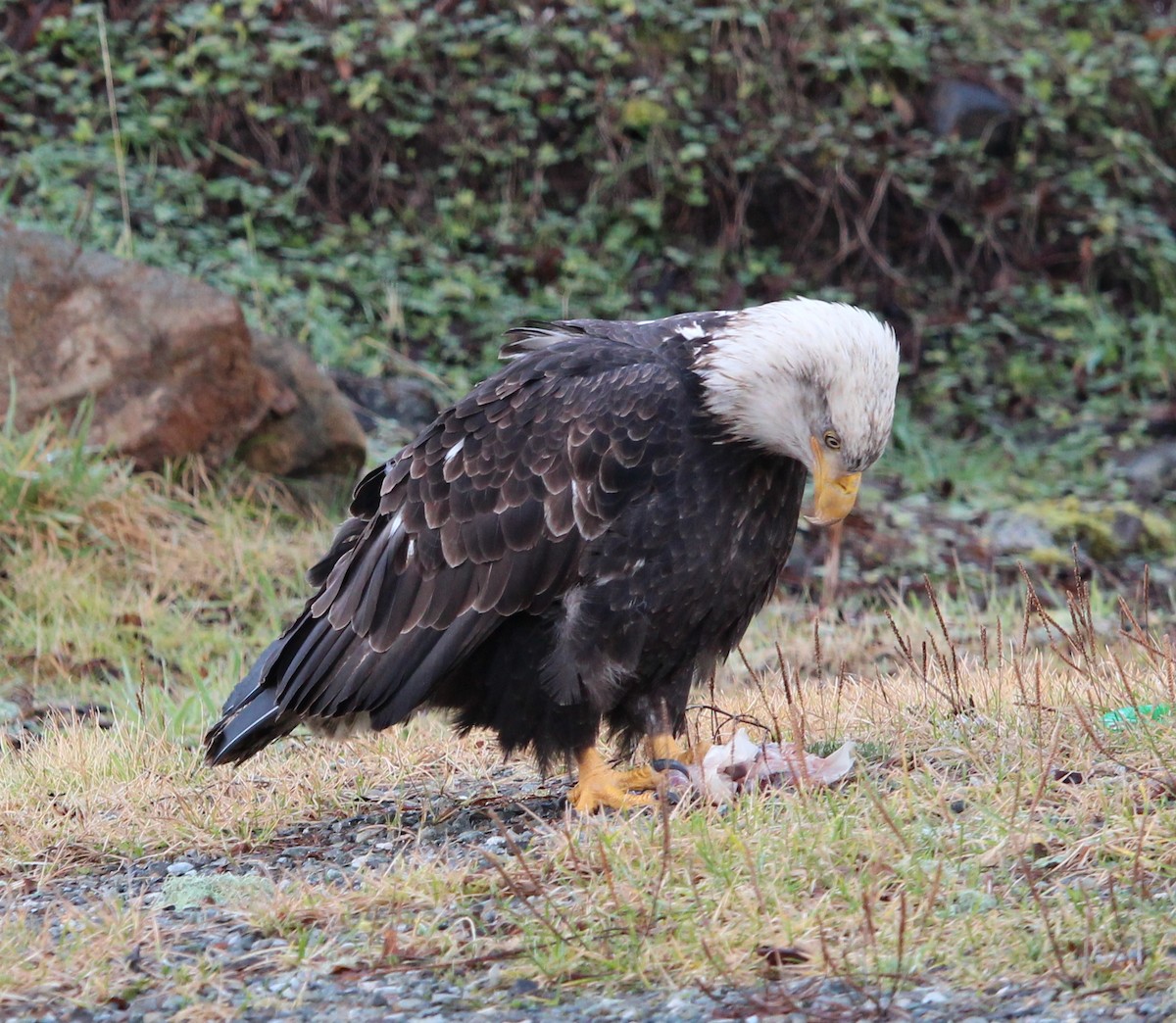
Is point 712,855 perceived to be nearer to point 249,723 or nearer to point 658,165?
point 249,723

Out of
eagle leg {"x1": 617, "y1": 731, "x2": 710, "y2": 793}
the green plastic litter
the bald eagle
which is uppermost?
the bald eagle

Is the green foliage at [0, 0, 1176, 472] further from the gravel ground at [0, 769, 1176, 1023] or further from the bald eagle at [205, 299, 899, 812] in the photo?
the gravel ground at [0, 769, 1176, 1023]

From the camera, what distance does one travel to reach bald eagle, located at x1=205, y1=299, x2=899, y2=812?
Answer: 3.84m

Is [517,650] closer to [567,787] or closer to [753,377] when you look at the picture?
[567,787]

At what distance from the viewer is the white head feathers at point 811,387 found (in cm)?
378

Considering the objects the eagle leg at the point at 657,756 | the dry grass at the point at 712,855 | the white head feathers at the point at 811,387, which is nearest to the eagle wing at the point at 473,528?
the white head feathers at the point at 811,387

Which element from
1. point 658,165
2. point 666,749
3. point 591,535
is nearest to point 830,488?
point 591,535

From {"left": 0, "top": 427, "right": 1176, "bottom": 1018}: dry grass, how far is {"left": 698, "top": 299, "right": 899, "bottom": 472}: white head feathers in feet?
1.83

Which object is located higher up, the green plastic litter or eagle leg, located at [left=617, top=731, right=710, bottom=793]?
the green plastic litter

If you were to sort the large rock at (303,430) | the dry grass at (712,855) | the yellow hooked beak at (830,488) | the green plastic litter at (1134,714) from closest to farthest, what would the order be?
the dry grass at (712,855) → the green plastic litter at (1134,714) → the yellow hooked beak at (830,488) → the large rock at (303,430)

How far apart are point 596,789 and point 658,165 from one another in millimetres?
6659

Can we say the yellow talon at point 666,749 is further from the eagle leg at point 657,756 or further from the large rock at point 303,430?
the large rock at point 303,430

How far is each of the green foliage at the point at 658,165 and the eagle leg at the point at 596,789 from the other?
19.3 ft

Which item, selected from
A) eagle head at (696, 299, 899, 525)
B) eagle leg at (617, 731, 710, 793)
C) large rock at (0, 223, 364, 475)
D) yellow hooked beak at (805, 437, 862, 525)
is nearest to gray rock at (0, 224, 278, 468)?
large rock at (0, 223, 364, 475)
